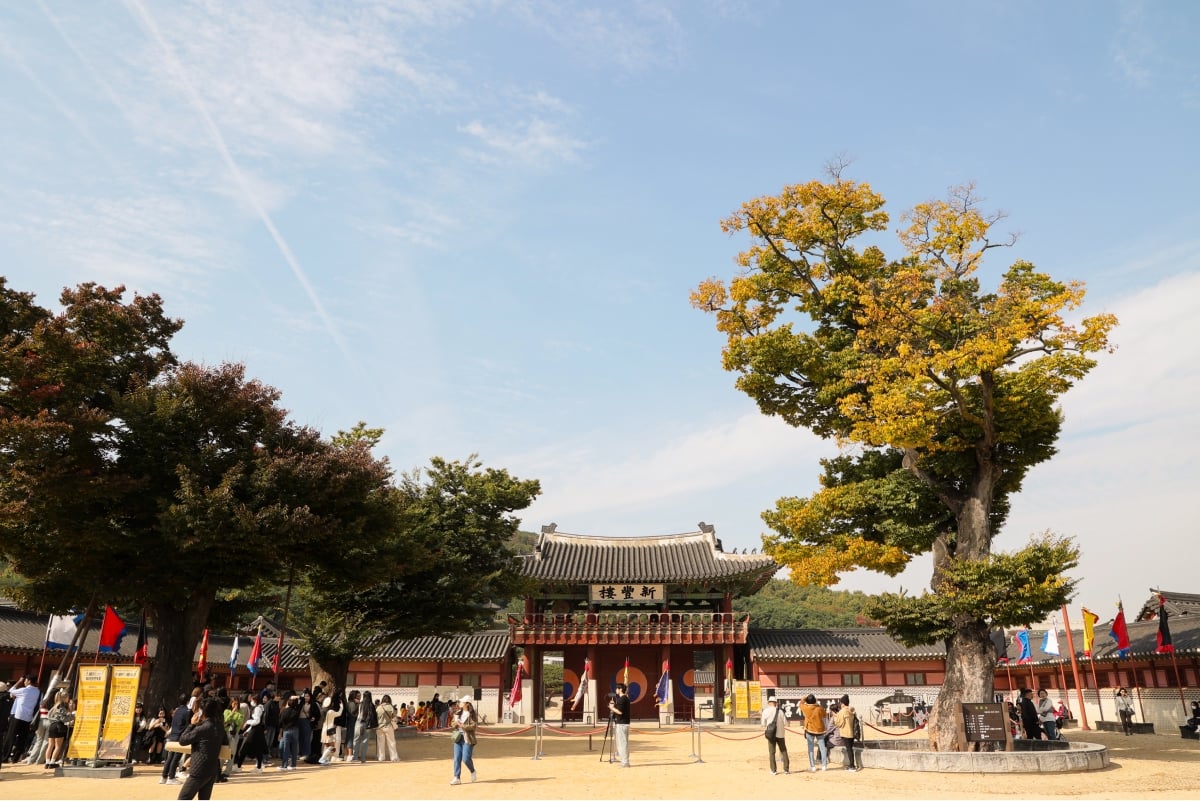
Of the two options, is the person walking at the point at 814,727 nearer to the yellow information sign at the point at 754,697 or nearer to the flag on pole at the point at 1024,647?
the yellow information sign at the point at 754,697

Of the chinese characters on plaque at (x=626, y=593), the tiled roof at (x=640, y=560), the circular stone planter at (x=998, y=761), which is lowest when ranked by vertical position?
the circular stone planter at (x=998, y=761)

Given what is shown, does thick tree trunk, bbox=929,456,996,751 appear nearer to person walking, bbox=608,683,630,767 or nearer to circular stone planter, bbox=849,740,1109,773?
circular stone planter, bbox=849,740,1109,773

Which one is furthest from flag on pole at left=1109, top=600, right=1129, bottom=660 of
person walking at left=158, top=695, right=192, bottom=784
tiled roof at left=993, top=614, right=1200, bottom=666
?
person walking at left=158, top=695, right=192, bottom=784

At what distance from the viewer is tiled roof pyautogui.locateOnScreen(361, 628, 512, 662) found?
41000 millimetres

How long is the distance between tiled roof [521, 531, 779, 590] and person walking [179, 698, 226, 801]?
2930 cm

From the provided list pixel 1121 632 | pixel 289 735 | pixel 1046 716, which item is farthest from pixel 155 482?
pixel 1121 632

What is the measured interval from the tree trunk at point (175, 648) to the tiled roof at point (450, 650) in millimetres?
21974

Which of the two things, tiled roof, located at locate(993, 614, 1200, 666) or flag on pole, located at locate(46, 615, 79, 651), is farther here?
tiled roof, located at locate(993, 614, 1200, 666)

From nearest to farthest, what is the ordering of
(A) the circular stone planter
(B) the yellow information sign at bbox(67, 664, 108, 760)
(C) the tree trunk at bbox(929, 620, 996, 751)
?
(B) the yellow information sign at bbox(67, 664, 108, 760) < (A) the circular stone planter < (C) the tree trunk at bbox(929, 620, 996, 751)

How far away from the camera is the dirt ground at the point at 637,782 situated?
1287 centimetres

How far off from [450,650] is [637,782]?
29008 millimetres

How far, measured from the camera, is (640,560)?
4359cm

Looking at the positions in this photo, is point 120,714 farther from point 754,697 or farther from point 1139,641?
point 1139,641

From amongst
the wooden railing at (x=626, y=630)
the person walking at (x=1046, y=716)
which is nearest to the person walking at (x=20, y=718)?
the wooden railing at (x=626, y=630)
